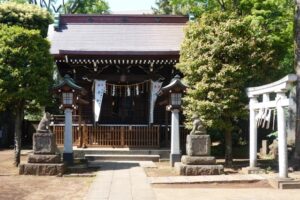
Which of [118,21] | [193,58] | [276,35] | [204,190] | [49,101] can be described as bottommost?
[204,190]

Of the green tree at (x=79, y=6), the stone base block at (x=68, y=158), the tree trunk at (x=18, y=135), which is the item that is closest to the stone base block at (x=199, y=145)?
the stone base block at (x=68, y=158)

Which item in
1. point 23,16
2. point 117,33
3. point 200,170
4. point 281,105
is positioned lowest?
point 200,170

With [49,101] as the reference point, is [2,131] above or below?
below

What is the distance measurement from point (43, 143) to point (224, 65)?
21.5ft

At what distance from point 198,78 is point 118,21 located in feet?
31.2

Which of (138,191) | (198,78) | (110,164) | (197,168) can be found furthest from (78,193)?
(198,78)

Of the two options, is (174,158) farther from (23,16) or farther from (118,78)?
(23,16)

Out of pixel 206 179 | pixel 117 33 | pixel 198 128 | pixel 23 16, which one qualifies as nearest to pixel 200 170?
pixel 206 179

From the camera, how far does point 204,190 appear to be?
9.89 m

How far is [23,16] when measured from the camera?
25.6 metres

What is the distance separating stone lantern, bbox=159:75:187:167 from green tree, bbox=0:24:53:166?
14.6ft

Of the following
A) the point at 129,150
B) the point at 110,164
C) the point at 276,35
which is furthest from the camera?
the point at 276,35

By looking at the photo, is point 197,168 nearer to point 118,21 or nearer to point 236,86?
point 236,86

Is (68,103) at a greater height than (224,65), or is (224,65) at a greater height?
(224,65)
